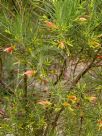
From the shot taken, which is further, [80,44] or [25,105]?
[25,105]

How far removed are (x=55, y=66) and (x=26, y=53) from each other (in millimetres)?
499

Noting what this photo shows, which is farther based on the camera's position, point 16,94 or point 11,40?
point 16,94

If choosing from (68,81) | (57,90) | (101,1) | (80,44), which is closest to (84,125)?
(68,81)

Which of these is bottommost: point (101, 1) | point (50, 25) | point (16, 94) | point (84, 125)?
point (84, 125)

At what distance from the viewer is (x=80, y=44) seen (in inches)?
85.7

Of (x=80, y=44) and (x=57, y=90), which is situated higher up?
(x=80, y=44)

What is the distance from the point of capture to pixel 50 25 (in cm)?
200

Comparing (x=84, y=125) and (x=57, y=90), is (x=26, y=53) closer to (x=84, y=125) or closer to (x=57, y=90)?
(x=57, y=90)

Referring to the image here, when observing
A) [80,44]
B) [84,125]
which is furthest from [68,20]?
[84,125]

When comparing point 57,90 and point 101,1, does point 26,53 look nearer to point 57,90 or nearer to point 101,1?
point 57,90

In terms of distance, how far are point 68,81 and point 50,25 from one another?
0.64m

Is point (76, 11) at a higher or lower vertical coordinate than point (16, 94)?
higher

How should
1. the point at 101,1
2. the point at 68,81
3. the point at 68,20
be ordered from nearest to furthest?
the point at 68,20 < the point at 101,1 < the point at 68,81

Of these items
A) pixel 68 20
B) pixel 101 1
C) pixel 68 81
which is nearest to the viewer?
pixel 68 20
